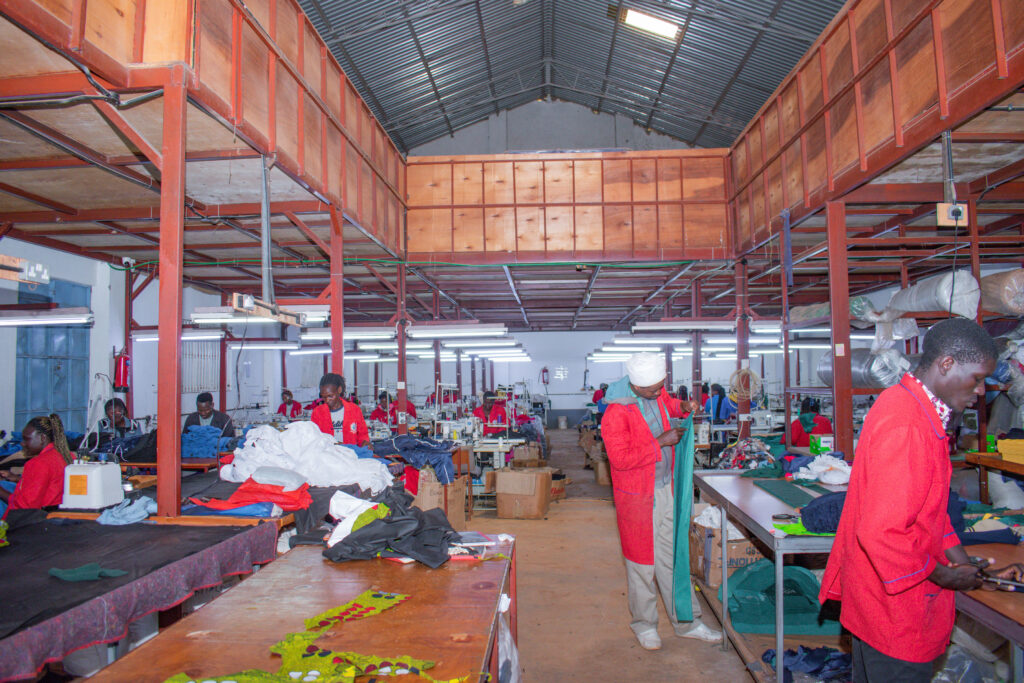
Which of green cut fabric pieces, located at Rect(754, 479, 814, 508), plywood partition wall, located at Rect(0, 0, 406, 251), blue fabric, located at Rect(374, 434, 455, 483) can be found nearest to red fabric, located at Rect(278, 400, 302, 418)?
blue fabric, located at Rect(374, 434, 455, 483)

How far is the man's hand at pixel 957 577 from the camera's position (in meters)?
2.11

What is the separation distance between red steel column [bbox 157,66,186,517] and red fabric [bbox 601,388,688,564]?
10.1ft

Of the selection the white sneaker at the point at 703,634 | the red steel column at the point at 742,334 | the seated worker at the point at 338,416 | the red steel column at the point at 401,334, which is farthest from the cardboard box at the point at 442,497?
the red steel column at the point at 742,334

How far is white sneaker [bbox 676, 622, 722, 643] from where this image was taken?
16.0 ft

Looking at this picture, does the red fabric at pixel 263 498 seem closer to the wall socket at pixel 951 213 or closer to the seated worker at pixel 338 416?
the seated worker at pixel 338 416

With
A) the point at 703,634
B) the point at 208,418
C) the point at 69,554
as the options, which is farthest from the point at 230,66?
the point at 208,418

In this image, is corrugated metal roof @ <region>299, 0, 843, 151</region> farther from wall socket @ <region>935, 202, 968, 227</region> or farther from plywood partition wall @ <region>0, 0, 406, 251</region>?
wall socket @ <region>935, 202, 968, 227</region>

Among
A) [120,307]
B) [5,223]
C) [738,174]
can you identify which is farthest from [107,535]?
[738,174]

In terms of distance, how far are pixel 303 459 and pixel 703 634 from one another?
3.74m

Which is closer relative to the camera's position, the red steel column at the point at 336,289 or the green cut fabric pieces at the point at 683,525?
the green cut fabric pieces at the point at 683,525

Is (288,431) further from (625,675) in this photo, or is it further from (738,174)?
(738,174)

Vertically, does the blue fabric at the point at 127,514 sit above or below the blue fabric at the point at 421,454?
above

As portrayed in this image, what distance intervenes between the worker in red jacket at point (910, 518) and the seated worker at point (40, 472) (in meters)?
5.63

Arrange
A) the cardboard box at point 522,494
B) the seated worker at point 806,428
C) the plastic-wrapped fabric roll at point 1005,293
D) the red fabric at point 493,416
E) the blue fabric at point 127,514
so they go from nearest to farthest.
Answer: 1. the blue fabric at point 127,514
2. the plastic-wrapped fabric roll at point 1005,293
3. the seated worker at point 806,428
4. the cardboard box at point 522,494
5. the red fabric at point 493,416
